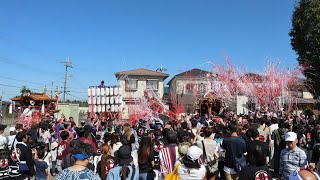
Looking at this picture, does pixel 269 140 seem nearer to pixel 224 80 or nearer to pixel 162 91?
pixel 224 80

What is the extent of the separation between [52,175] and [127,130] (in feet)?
12.5

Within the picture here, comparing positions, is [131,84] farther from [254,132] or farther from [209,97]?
[254,132]

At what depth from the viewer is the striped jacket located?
5281 mm

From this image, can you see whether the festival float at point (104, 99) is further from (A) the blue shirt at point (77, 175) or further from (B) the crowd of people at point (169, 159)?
(A) the blue shirt at point (77, 175)

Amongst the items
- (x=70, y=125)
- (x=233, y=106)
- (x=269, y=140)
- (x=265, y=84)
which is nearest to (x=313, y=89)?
(x=265, y=84)

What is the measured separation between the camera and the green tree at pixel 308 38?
2070cm

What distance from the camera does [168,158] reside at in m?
5.34

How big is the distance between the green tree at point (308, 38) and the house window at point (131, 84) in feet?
65.7

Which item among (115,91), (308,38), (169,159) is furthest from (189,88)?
(169,159)

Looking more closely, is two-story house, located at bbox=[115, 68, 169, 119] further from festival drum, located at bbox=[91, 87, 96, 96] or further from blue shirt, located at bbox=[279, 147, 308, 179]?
blue shirt, located at bbox=[279, 147, 308, 179]

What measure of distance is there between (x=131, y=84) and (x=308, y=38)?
21.5 metres

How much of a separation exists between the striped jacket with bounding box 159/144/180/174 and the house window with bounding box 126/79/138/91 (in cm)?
3177

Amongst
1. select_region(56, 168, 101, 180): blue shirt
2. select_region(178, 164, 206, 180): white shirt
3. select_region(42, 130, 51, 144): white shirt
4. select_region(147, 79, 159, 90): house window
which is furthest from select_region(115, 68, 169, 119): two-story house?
select_region(56, 168, 101, 180): blue shirt

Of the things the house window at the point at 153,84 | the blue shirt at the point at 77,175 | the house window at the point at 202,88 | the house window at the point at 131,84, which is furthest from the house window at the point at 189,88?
the blue shirt at the point at 77,175
